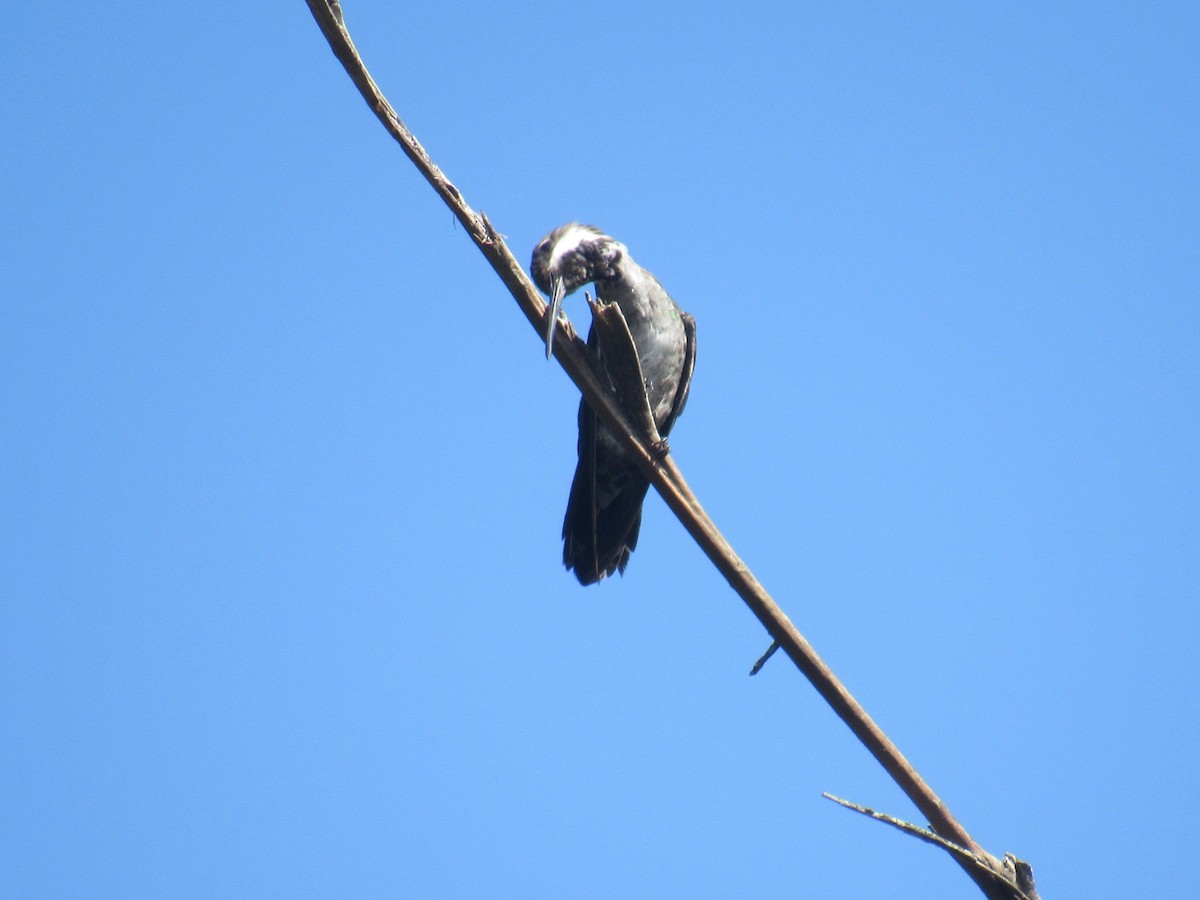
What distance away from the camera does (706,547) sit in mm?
2262

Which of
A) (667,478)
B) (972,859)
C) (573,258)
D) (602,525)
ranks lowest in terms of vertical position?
(972,859)

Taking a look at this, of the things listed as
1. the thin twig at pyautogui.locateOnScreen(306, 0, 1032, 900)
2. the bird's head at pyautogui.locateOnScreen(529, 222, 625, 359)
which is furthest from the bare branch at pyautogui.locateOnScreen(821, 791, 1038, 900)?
the bird's head at pyautogui.locateOnScreen(529, 222, 625, 359)

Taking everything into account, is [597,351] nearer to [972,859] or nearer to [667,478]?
[667,478]

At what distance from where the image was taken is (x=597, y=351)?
4.98 meters

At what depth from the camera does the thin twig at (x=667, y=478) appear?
2086 mm

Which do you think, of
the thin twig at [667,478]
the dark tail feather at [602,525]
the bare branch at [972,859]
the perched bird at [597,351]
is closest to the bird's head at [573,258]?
the perched bird at [597,351]

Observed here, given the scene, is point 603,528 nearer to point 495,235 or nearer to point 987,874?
point 495,235

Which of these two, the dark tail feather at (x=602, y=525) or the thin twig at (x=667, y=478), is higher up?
the dark tail feather at (x=602, y=525)

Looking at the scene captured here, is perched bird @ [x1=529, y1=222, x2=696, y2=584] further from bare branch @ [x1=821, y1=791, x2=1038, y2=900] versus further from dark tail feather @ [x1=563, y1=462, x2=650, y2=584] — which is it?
bare branch @ [x1=821, y1=791, x2=1038, y2=900]

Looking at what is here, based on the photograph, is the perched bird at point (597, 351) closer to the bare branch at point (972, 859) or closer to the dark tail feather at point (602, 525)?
the dark tail feather at point (602, 525)

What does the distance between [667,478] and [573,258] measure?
9.03 ft

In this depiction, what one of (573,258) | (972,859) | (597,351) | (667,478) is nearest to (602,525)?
(597,351)

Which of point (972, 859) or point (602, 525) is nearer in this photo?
point (972, 859)

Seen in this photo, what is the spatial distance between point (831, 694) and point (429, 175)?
140cm
